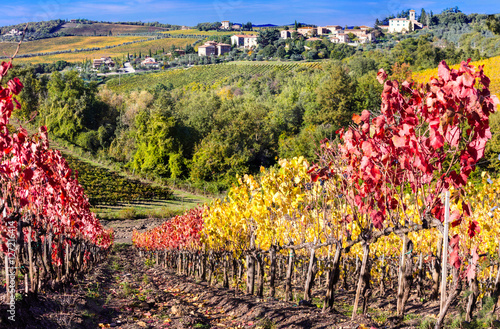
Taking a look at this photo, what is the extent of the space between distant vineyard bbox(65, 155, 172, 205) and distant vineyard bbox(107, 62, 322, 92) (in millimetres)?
60369

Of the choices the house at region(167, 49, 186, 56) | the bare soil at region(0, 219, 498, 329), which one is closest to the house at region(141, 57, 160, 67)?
the house at region(167, 49, 186, 56)

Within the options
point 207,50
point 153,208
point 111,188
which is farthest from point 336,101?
point 207,50

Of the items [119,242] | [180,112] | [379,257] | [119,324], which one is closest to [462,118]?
[119,324]

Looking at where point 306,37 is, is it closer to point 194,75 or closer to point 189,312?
point 194,75

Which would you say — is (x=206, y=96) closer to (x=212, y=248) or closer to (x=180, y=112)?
(x=180, y=112)

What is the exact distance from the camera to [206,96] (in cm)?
7306

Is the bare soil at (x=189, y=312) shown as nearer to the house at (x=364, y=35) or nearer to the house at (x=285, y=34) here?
the house at (x=364, y=35)

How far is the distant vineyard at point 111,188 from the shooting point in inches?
1796

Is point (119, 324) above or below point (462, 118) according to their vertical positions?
below

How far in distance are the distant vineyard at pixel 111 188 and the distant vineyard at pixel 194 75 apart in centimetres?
Answer: 6037

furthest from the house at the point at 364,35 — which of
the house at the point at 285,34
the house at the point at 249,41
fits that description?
the house at the point at 249,41

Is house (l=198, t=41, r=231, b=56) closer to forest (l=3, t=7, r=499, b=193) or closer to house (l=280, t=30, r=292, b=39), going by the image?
house (l=280, t=30, r=292, b=39)

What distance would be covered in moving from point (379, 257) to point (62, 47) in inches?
7496

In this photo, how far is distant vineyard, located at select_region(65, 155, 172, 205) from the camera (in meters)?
45.6
